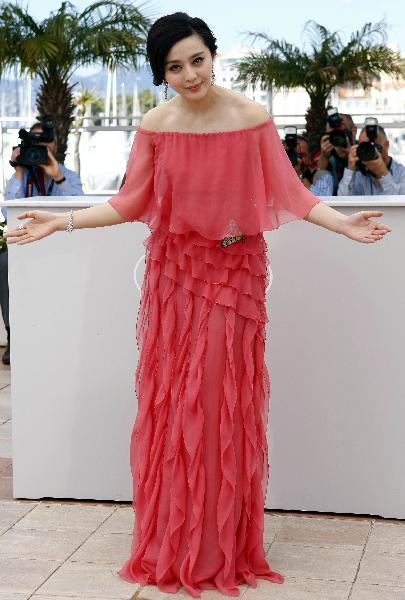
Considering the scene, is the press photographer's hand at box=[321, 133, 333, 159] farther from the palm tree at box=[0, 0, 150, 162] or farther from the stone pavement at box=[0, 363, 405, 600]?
the palm tree at box=[0, 0, 150, 162]

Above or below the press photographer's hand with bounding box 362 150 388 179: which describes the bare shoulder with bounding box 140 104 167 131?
above

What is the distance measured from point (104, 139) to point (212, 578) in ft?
35.7

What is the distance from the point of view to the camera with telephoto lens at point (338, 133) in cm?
885

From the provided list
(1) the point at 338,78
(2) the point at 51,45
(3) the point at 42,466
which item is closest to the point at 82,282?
(3) the point at 42,466

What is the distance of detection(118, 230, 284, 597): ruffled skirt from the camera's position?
4.03 m

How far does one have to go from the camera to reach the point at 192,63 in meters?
3.81

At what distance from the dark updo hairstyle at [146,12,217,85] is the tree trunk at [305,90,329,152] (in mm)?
10940

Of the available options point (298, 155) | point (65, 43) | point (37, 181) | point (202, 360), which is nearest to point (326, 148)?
point (298, 155)

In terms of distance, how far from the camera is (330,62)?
17.5 metres

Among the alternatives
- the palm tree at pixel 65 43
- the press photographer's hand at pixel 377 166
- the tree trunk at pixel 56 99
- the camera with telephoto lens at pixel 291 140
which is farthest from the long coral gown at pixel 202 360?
the tree trunk at pixel 56 99

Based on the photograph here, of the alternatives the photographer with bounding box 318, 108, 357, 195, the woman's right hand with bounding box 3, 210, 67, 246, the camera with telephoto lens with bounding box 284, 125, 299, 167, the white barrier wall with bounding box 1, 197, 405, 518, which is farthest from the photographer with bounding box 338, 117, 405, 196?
the woman's right hand with bounding box 3, 210, 67, 246

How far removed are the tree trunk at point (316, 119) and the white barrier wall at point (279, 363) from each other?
10051 mm

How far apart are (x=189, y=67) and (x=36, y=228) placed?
732mm

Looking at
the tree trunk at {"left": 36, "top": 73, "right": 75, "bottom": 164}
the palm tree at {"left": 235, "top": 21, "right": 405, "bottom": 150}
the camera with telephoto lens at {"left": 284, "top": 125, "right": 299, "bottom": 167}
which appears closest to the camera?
the camera with telephoto lens at {"left": 284, "top": 125, "right": 299, "bottom": 167}
